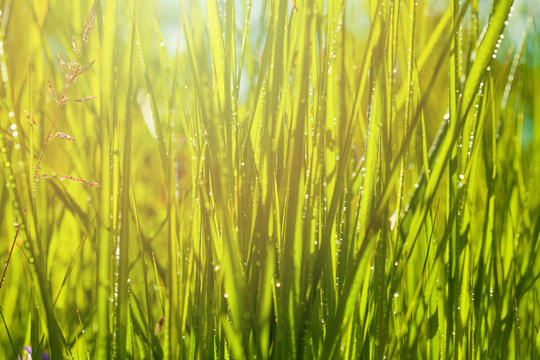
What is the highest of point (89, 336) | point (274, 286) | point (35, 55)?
point (35, 55)

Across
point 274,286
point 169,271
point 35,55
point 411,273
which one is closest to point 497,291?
point 411,273

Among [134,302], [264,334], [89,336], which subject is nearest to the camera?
[264,334]

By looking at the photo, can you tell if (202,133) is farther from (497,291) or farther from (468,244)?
(497,291)

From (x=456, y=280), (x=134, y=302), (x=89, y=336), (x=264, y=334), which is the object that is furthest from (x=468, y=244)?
(x=89, y=336)

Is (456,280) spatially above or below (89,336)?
above

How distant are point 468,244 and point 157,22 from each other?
47 centimetres

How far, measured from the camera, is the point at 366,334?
0.52 m

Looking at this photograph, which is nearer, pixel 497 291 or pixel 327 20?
pixel 327 20

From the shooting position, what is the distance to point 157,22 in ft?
1.82

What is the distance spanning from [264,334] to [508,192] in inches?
17.1

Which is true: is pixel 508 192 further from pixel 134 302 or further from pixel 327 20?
pixel 134 302

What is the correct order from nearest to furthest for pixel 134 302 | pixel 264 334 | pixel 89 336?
pixel 264 334
pixel 134 302
pixel 89 336

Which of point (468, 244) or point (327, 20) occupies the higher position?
point (327, 20)

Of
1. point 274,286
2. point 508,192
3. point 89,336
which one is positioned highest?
point 508,192
